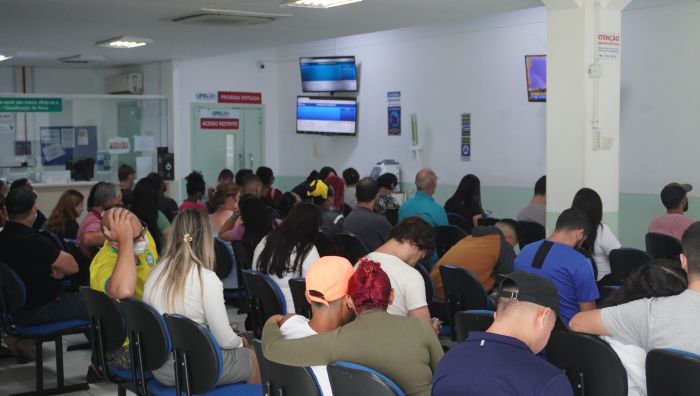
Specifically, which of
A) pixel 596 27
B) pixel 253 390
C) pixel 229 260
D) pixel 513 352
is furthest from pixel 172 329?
pixel 596 27

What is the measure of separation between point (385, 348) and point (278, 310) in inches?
80.2

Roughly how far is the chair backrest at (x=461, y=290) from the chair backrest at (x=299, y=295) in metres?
0.87

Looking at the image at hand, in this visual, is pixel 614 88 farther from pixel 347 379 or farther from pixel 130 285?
pixel 347 379

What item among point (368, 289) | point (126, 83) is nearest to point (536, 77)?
point (126, 83)

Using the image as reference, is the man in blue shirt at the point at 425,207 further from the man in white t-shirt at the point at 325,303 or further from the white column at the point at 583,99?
the man in white t-shirt at the point at 325,303

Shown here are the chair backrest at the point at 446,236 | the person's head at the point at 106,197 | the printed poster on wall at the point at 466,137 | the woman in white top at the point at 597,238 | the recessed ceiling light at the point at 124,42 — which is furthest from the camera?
the printed poster on wall at the point at 466,137

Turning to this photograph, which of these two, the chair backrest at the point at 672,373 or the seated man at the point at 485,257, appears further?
the seated man at the point at 485,257

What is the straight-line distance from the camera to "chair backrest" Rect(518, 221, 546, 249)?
25.6ft

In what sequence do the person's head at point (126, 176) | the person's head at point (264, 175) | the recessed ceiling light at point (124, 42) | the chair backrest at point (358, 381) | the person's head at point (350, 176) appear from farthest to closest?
the person's head at point (350, 176), the recessed ceiling light at point (124, 42), the person's head at point (264, 175), the person's head at point (126, 176), the chair backrest at point (358, 381)

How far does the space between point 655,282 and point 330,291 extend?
1218 mm

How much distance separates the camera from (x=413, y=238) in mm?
4859

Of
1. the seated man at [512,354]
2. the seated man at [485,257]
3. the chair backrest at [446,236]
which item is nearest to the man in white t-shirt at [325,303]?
the seated man at [512,354]

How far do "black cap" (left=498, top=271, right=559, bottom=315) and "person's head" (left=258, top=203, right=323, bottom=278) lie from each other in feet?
9.53

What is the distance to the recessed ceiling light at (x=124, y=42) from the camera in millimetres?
11030
